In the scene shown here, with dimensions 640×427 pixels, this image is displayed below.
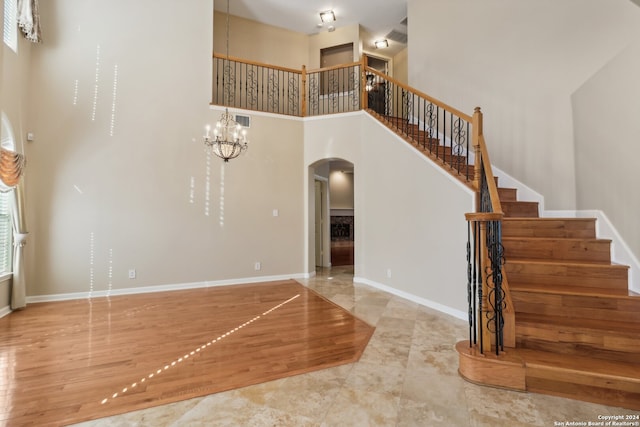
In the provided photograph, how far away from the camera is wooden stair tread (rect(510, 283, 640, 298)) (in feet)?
7.98

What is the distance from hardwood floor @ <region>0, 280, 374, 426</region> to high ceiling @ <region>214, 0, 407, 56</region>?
6192mm

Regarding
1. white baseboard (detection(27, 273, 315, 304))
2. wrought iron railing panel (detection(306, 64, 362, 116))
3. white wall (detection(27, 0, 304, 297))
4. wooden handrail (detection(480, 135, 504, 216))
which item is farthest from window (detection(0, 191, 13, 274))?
wooden handrail (detection(480, 135, 504, 216))

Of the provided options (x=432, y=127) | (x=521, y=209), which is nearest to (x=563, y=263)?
(x=521, y=209)

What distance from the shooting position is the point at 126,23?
481 cm

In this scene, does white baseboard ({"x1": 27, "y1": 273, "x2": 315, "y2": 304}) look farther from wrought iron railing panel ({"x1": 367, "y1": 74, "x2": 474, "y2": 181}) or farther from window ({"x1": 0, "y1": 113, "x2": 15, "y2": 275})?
wrought iron railing panel ({"x1": 367, "y1": 74, "x2": 474, "y2": 181})

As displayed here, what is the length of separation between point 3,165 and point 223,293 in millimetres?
3162

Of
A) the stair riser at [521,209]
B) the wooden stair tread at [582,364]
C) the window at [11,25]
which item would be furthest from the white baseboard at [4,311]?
the stair riser at [521,209]

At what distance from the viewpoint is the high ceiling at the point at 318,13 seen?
6496mm

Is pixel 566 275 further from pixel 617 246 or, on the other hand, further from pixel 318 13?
pixel 318 13

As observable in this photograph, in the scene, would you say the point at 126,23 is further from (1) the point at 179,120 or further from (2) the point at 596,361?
(2) the point at 596,361

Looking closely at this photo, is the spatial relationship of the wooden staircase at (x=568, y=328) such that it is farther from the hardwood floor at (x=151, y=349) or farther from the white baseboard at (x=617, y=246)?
the hardwood floor at (x=151, y=349)

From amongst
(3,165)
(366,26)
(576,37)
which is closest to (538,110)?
(576,37)

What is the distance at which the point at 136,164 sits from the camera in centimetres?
488

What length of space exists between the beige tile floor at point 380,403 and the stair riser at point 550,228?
5.31ft
